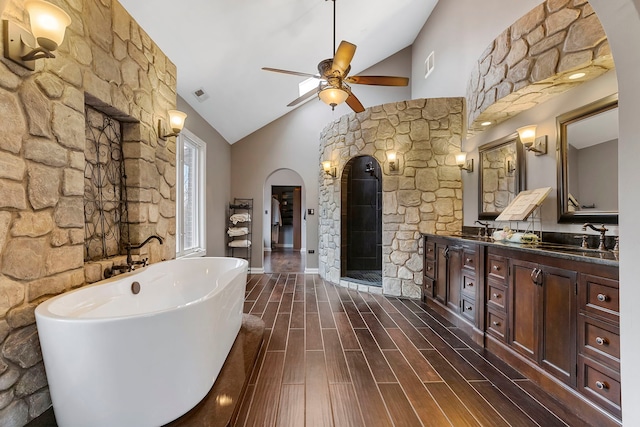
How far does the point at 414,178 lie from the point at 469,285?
A: 5.96 ft

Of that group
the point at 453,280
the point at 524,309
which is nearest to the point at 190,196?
the point at 453,280

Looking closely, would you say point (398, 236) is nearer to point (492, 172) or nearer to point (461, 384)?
point (492, 172)

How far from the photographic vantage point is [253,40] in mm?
3438

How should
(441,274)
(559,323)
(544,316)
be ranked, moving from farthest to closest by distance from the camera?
(441,274)
(544,316)
(559,323)

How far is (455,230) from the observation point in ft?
13.2

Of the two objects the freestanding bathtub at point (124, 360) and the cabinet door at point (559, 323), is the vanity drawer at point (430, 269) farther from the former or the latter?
the freestanding bathtub at point (124, 360)

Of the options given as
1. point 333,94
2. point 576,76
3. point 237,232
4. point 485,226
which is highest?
point 333,94

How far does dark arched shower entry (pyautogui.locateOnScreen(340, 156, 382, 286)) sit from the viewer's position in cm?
554

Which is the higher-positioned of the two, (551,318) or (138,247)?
(138,247)

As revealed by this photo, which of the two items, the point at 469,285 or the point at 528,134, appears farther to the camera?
the point at 469,285

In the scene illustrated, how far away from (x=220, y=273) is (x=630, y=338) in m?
2.86

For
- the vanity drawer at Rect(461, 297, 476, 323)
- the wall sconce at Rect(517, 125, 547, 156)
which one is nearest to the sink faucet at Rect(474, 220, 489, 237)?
the vanity drawer at Rect(461, 297, 476, 323)

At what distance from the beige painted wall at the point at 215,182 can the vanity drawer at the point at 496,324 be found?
4261 millimetres

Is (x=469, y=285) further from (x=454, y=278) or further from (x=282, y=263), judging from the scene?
(x=282, y=263)
